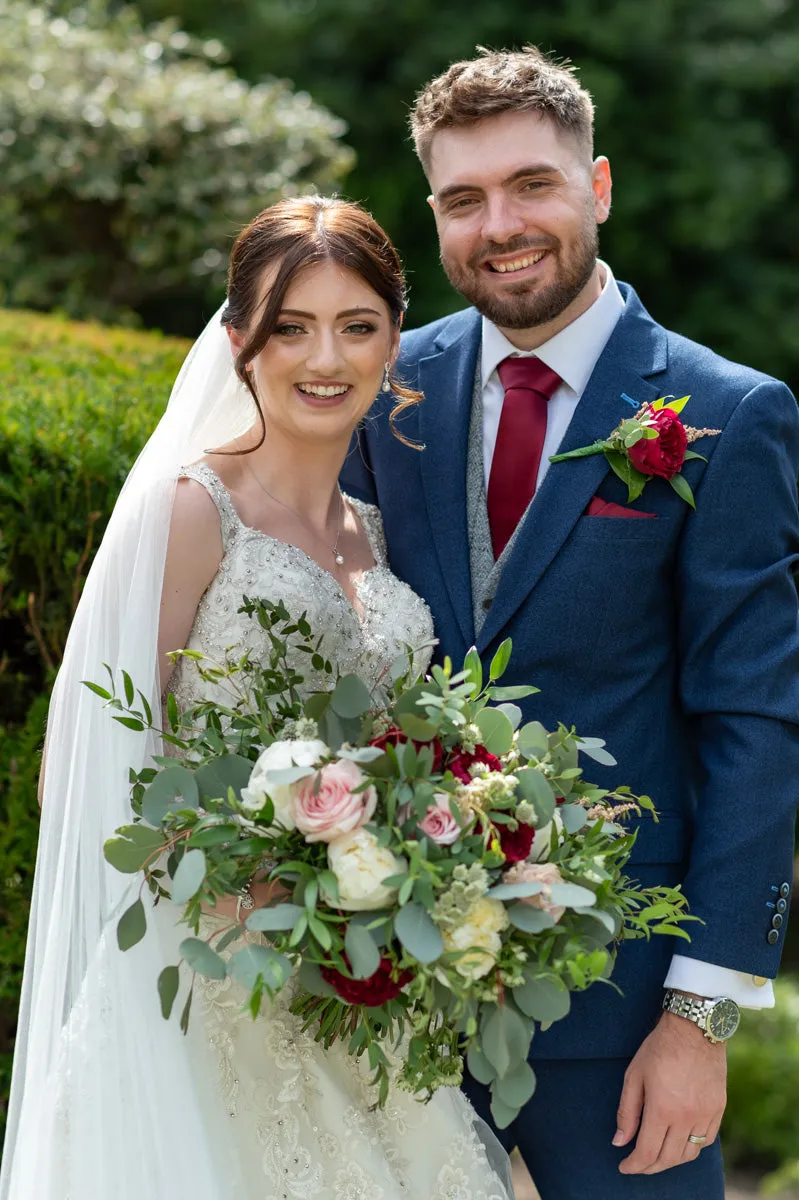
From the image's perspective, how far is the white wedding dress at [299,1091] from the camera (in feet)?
8.38

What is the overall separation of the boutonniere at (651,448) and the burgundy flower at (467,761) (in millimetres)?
787

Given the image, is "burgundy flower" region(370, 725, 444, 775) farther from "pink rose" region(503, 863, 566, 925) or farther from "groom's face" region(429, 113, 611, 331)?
"groom's face" region(429, 113, 611, 331)

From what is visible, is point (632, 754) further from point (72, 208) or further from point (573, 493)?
point (72, 208)

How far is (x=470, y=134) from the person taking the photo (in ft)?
9.84

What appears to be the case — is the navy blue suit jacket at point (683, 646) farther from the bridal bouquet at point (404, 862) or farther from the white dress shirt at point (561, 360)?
the bridal bouquet at point (404, 862)

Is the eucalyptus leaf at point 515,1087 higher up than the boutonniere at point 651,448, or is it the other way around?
the boutonniere at point 651,448

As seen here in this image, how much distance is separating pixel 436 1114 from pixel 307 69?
772cm

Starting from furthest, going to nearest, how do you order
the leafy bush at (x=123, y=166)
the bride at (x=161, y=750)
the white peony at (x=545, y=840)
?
the leafy bush at (x=123, y=166) < the bride at (x=161, y=750) < the white peony at (x=545, y=840)

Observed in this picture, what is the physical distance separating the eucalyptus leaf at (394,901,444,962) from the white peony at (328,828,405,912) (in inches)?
1.7

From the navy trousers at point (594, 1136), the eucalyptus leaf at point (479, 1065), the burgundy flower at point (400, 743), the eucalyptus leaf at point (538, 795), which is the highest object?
the burgundy flower at point (400, 743)

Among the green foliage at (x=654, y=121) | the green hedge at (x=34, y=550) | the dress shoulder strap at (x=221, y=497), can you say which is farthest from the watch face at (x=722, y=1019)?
the green foliage at (x=654, y=121)

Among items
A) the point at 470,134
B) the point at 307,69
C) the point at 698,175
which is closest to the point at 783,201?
the point at 698,175

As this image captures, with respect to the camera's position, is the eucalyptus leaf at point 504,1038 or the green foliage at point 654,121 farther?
the green foliage at point 654,121

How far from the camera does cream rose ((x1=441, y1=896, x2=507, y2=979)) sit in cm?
A: 208
